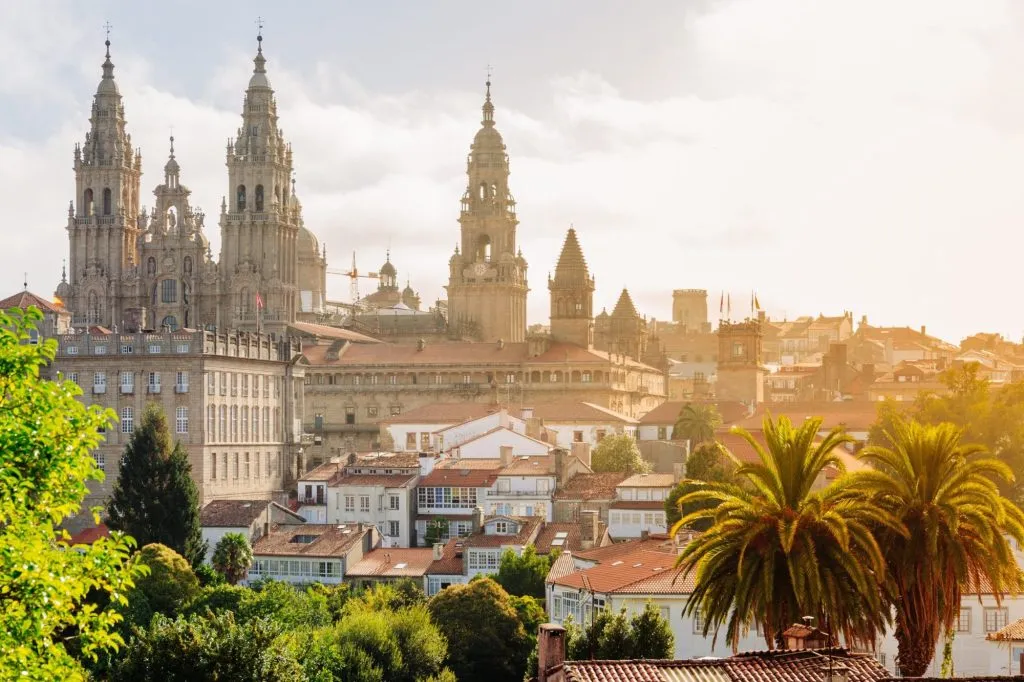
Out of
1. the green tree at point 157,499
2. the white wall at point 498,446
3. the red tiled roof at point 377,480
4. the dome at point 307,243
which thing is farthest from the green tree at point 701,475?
the dome at point 307,243

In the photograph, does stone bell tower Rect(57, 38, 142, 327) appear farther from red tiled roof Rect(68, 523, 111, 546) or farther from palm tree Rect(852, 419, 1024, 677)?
palm tree Rect(852, 419, 1024, 677)

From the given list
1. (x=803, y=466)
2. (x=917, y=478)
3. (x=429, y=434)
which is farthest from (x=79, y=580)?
(x=429, y=434)

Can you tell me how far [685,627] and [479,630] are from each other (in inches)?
398

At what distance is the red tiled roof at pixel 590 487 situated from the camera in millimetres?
89312

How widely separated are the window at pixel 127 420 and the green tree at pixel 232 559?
78.5 ft

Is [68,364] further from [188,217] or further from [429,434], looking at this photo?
[188,217]

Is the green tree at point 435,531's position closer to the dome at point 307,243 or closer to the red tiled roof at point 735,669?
the red tiled roof at point 735,669

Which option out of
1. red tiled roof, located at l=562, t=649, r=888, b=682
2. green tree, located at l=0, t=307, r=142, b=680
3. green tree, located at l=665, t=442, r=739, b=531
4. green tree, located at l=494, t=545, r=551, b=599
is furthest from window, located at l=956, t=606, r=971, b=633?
green tree, located at l=0, t=307, r=142, b=680

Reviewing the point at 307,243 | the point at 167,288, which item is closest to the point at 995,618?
the point at 167,288

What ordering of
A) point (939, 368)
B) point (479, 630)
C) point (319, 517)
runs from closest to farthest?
point (479, 630)
point (319, 517)
point (939, 368)

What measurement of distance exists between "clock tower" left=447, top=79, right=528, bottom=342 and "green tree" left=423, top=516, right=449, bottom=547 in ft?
250

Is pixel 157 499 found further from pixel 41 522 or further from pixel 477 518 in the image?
pixel 41 522

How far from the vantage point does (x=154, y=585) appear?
71.1 metres

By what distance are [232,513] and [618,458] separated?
2713 cm
